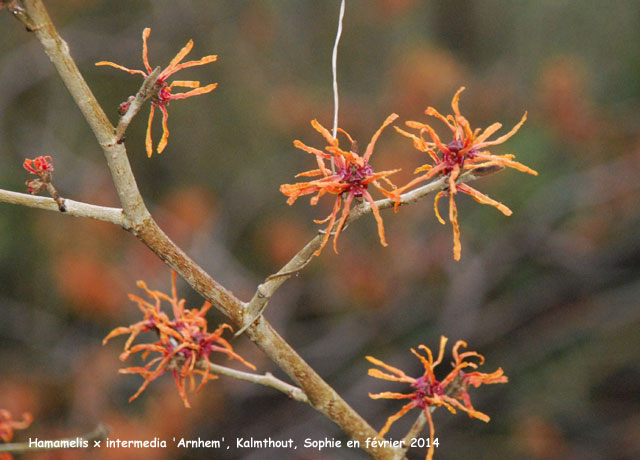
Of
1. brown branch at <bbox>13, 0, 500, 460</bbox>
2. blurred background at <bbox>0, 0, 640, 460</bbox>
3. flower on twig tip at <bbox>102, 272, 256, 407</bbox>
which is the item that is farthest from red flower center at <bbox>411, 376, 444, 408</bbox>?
blurred background at <bbox>0, 0, 640, 460</bbox>

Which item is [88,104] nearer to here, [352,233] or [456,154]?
[456,154]

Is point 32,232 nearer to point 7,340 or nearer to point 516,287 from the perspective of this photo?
point 7,340

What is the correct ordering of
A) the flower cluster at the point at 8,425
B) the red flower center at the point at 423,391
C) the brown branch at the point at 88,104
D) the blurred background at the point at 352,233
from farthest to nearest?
1. the blurred background at the point at 352,233
2. the flower cluster at the point at 8,425
3. the red flower center at the point at 423,391
4. the brown branch at the point at 88,104

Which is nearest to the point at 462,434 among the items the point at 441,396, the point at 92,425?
the point at 92,425

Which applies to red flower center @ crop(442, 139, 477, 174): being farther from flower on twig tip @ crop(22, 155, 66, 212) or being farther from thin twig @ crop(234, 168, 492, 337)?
flower on twig tip @ crop(22, 155, 66, 212)

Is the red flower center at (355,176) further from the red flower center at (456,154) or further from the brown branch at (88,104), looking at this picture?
the brown branch at (88,104)

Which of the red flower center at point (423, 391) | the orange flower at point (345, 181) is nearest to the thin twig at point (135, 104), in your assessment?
the orange flower at point (345, 181)
